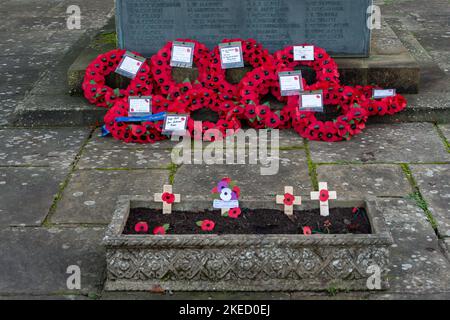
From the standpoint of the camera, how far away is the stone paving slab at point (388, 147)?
5.59 meters

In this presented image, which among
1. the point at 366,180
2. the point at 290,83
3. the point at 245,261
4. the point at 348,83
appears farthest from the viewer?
the point at 348,83

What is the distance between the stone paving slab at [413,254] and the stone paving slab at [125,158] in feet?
5.78

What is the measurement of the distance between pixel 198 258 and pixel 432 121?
10.6 ft

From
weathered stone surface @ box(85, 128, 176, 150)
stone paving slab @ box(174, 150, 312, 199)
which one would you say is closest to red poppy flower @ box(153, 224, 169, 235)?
stone paving slab @ box(174, 150, 312, 199)

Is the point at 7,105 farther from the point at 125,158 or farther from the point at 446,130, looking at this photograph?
the point at 446,130

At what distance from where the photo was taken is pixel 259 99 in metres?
6.37

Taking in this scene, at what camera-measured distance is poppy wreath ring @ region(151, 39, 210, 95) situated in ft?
20.8

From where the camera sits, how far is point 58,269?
4176 millimetres

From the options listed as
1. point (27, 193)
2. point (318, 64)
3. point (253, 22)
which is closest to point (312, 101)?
point (318, 64)

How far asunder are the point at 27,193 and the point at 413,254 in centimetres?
267

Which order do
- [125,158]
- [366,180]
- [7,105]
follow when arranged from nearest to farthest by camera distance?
[366,180]
[125,158]
[7,105]

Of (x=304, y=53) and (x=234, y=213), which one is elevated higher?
(x=304, y=53)

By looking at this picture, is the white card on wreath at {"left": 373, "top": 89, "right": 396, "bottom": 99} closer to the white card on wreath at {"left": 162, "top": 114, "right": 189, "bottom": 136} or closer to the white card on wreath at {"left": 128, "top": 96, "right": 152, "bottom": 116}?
the white card on wreath at {"left": 162, "top": 114, "right": 189, "bottom": 136}

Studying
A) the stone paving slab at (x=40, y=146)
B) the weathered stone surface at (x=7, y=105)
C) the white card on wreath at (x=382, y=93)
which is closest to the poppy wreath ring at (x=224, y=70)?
the white card on wreath at (x=382, y=93)
